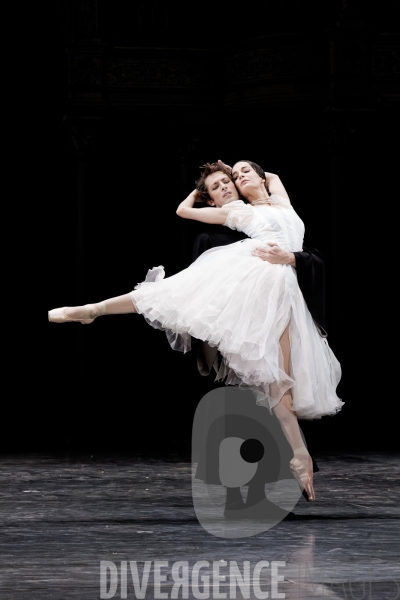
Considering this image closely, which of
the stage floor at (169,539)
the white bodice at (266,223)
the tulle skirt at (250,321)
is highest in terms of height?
the white bodice at (266,223)

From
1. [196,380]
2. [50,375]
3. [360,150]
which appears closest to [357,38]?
[360,150]

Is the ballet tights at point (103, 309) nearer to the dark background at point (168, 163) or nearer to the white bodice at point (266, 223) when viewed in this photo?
the white bodice at point (266, 223)

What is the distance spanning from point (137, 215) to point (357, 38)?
3.14m

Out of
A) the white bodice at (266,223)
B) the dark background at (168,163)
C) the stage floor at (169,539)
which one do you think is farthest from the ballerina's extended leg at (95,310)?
the dark background at (168,163)

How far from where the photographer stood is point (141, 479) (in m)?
5.71

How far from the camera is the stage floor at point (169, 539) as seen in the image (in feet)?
9.91

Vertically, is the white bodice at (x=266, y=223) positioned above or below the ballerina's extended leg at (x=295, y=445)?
above

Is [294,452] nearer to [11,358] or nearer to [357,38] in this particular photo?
[357,38]

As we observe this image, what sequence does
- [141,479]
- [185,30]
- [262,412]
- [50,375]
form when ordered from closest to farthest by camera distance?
[262,412] < [141,479] < [185,30] < [50,375]

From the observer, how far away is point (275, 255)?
175 inches

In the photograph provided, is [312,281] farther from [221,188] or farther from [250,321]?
[221,188]

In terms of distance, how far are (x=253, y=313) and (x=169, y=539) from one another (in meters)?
1.09

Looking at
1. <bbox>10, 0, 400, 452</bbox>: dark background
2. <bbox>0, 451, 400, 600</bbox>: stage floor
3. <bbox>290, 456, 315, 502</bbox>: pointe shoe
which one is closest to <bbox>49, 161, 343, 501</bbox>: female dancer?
<bbox>290, 456, 315, 502</bbox>: pointe shoe

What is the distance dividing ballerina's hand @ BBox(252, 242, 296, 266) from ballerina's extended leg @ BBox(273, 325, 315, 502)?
1.27ft
